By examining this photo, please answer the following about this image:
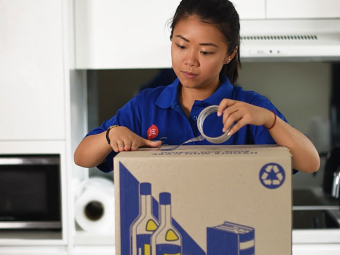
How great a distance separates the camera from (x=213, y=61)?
0.99 m

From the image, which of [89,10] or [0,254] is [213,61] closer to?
[89,10]

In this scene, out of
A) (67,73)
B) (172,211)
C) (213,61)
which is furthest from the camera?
(67,73)

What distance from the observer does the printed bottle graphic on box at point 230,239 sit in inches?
26.2

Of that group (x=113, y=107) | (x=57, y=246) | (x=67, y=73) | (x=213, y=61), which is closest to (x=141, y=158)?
(x=213, y=61)

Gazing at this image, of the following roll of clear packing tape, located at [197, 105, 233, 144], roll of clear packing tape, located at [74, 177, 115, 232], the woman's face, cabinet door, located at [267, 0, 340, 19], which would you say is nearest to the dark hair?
the woman's face

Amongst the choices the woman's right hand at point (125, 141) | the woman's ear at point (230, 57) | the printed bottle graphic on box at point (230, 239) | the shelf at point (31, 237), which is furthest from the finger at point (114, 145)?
the shelf at point (31, 237)

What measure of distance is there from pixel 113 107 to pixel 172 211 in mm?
1674

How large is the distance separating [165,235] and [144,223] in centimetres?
4

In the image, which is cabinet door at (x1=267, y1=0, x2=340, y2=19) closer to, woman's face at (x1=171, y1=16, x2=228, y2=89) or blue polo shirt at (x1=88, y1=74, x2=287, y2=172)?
blue polo shirt at (x1=88, y1=74, x2=287, y2=172)

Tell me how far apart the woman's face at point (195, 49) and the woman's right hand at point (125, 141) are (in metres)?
0.20

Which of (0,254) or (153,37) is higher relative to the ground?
(153,37)

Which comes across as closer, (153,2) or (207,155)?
(207,155)

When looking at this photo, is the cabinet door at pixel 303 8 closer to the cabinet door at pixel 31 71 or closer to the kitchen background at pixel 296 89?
the kitchen background at pixel 296 89

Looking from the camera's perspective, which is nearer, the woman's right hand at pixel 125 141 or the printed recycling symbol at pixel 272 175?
the printed recycling symbol at pixel 272 175
